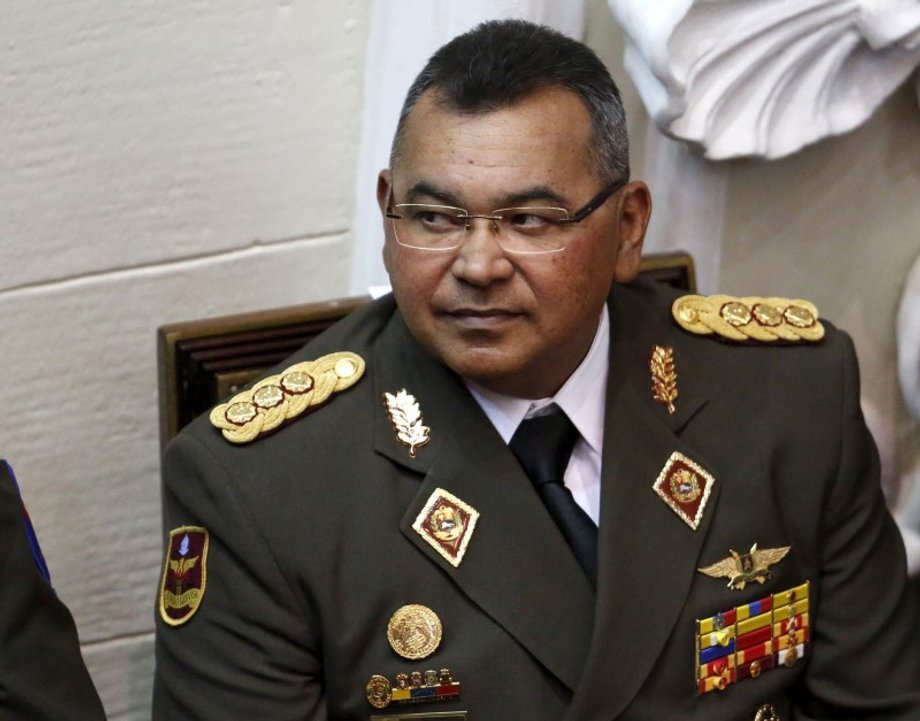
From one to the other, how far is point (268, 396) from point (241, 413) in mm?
44

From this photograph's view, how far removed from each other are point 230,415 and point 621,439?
0.47 m

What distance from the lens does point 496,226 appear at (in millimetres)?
1961

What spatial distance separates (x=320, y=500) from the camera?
203 centimetres

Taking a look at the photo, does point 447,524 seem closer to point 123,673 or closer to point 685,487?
point 685,487

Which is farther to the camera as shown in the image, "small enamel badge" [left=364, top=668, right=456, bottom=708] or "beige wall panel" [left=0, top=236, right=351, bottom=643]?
"beige wall panel" [left=0, top=236, right=351, bottom=643]

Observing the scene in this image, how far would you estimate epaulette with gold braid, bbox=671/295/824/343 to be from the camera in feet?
7.47

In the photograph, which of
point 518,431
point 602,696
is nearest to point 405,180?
point 518,431

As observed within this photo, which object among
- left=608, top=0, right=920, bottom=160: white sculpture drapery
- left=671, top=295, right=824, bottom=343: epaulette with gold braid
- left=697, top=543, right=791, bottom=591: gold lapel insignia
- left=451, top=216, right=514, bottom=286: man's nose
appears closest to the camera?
left=451, top=216, right=514, bottom=286: man's nose

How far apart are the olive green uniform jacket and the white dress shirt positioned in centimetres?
3

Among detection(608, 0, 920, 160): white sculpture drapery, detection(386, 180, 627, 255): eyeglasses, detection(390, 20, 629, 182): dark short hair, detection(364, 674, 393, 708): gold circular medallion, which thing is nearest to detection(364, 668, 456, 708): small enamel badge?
detection(364, 674, 393, 708): gold circular medallion

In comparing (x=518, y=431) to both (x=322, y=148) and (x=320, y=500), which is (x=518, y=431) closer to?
(x=320, y=500)

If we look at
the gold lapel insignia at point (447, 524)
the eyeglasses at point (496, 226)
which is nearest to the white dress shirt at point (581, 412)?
the gold lapel insignia at point (447, 524)

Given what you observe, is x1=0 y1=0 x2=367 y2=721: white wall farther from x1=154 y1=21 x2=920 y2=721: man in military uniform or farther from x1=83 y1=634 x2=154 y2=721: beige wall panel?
x1=154 y1=21 x2=920 y2=721: man in military uniform

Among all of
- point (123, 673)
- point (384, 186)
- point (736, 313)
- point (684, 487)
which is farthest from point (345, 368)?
point (123, 673)
